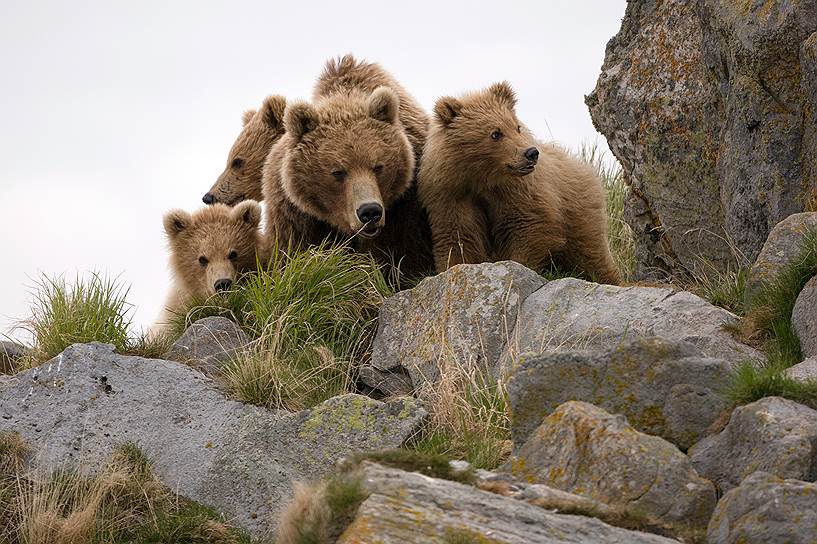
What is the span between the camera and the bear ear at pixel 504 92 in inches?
369

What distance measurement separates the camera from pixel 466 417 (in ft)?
23.9

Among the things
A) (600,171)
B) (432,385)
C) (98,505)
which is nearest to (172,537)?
(98,505)

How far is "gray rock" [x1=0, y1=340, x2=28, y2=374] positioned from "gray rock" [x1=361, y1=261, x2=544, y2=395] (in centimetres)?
272

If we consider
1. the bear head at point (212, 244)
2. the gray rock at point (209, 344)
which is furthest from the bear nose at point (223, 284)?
the gray rock at point (209, 344)

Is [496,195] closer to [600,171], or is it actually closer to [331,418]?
[331,418]

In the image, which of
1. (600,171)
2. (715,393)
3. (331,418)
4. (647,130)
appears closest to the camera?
(715,393)

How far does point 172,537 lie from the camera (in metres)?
6.73

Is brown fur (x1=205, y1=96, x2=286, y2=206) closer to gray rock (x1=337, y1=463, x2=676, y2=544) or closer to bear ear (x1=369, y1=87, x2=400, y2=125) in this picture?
bear ear (x1=369, y1=87, x2=400, y2=125)

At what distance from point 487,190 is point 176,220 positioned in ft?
9.16

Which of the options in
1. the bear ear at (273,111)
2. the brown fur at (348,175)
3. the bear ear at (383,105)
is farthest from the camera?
the bear ear at (273,111)

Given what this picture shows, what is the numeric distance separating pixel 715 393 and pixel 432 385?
103 inches

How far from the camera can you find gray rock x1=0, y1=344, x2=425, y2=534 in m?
7.28

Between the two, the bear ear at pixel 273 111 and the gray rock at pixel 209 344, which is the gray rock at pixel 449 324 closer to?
the gray rock at pixel 209 344

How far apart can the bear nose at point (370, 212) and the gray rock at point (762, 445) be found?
3619 millimetres
